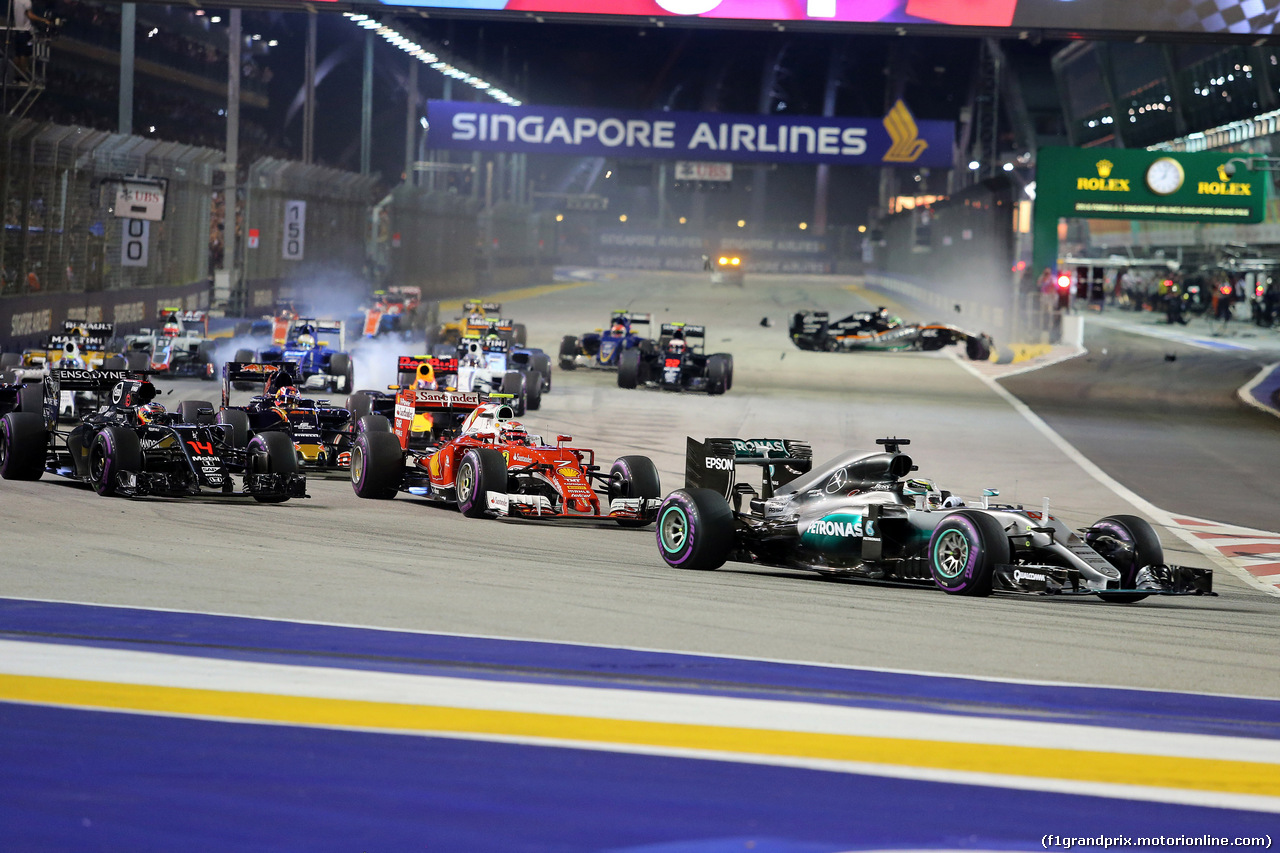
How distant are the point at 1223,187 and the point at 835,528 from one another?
3256cm

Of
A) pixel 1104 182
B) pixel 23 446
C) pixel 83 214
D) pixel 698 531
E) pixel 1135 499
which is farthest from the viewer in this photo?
pixel 1104 182

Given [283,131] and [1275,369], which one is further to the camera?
[283,131]

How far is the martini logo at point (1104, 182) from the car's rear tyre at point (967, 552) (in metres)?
32.3

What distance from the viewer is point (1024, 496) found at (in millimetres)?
16969

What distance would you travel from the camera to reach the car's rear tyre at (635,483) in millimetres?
13453

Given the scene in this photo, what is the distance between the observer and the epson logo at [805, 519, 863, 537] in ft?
34.9

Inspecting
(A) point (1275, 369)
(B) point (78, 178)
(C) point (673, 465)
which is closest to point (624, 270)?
(A) point (1275, 369)

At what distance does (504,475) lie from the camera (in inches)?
532

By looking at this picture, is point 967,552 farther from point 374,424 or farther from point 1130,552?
point 374,424

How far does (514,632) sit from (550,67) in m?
69.5

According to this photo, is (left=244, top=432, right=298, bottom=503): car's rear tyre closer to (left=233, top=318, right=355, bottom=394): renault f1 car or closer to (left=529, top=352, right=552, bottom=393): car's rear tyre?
(left=233, top=318, right=355, bottom=394): renault f1 car

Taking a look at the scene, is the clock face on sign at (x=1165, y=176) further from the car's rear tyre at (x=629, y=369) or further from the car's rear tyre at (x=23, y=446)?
the car's rear tyre at (x=23, y=446)

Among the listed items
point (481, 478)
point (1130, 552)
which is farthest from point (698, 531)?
point (481, 478)

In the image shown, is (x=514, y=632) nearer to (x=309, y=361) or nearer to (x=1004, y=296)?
(x=309, y=361)
